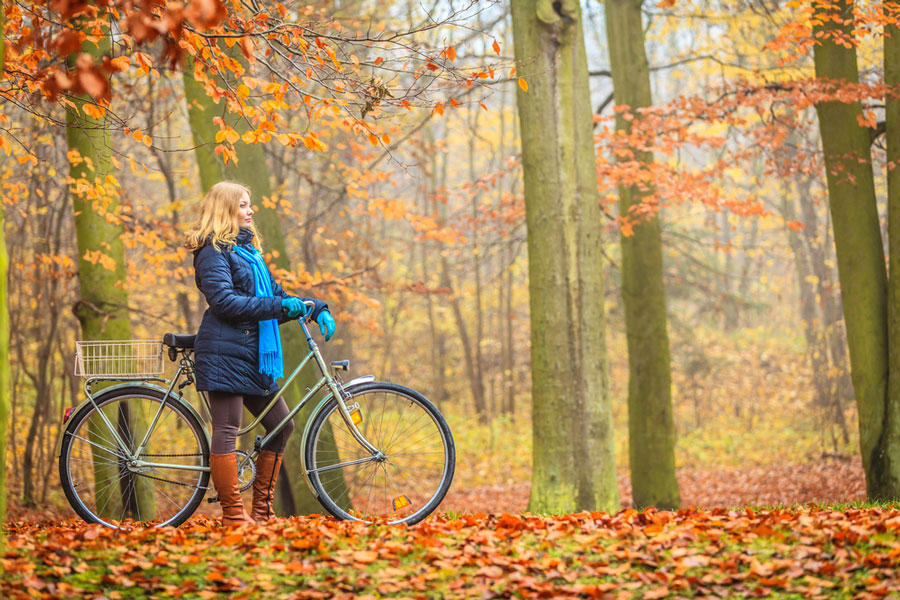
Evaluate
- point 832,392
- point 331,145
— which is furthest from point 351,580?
point 832,392

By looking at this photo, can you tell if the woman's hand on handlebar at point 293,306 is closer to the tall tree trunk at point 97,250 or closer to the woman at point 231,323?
the woman at point 231,323

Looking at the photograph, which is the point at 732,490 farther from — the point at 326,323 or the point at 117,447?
the point at 117,447

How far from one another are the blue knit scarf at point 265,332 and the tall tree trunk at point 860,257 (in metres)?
5.81

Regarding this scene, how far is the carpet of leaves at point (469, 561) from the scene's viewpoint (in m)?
3.09

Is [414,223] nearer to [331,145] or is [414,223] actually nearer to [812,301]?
[331,145]

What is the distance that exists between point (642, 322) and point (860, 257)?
2.72 m

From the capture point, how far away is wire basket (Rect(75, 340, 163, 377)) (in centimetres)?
429

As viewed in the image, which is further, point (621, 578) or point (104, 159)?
point (104, 159)

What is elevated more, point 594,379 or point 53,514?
point 594,379

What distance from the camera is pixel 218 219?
4.21 meters

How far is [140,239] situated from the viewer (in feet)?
27.9

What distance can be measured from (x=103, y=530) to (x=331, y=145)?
11.0 metres

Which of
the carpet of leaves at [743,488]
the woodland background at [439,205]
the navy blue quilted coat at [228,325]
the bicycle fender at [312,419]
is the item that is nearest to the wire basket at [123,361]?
the navy blue quilted coat at [228,325]

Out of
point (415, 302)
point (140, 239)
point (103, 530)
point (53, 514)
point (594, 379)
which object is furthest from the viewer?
point (415, 302)
